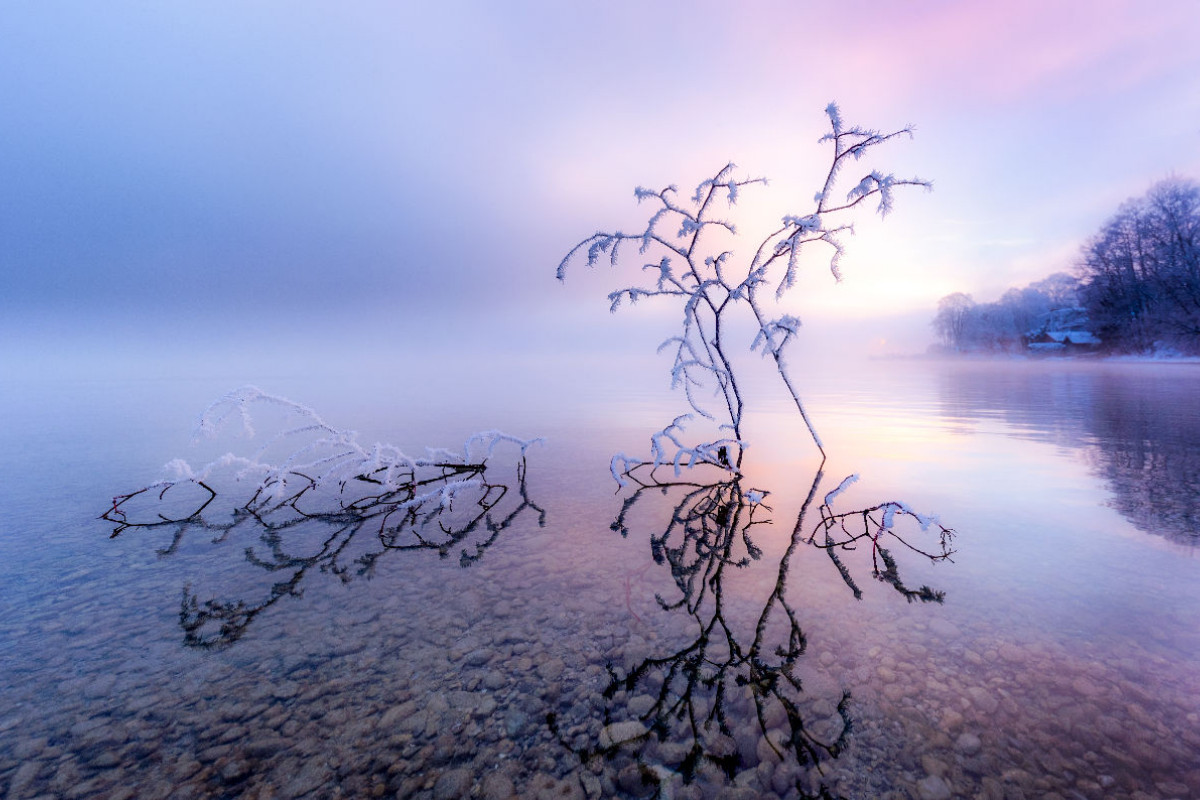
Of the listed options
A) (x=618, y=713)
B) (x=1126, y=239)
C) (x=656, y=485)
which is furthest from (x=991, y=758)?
(x=1126, y=239)

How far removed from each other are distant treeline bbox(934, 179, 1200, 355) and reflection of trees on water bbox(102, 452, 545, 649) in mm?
56462

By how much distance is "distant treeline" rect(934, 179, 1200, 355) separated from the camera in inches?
1464

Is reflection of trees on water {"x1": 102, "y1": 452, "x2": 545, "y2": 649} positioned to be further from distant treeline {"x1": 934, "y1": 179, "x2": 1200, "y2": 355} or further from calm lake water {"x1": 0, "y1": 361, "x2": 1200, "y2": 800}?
distant treeline {"x1": 934, "y1": 179, "x2": 1200, "y2": 355}

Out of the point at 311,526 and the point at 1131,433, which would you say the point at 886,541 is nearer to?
the point at 311,526

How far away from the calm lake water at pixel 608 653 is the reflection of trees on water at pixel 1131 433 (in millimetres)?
128

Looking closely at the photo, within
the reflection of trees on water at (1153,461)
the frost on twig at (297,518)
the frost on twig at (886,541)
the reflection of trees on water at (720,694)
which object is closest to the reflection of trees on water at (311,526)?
the frost on twig at (297,518)

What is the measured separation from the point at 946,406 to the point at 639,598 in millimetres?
16106

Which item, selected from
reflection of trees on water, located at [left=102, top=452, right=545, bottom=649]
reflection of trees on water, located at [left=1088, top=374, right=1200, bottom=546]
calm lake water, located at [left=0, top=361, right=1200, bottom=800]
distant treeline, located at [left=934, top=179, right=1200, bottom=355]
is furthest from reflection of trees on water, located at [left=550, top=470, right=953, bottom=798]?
distant treeline, located at [left=934, top=179, right=1200, bottom=355]

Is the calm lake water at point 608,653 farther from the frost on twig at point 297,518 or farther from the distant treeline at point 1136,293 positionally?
the distant treeline at point 1136,293

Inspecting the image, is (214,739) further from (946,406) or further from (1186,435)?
(946,406)

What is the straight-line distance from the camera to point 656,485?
573cm

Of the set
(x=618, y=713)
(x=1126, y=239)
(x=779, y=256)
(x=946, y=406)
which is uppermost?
(x=1126, y=239)

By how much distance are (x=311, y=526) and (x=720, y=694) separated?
4.13 metres

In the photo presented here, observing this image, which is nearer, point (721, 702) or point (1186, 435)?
point (721, 702)
